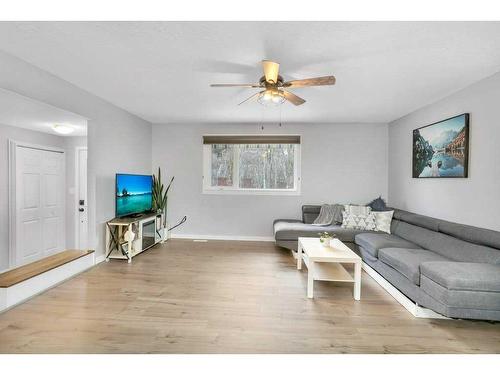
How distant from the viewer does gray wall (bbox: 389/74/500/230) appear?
2.53m

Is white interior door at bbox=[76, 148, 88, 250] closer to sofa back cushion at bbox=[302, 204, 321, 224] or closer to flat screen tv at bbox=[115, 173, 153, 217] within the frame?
flat screen tv at bbox=[115, 173, 153, 217]

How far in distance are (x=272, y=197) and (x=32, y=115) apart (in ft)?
12.4

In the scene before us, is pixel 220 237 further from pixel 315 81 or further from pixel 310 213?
pixel 315 81

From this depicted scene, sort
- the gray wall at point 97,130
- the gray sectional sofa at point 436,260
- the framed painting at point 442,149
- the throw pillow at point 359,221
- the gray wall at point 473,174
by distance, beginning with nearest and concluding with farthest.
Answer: the gray sectional sofa at point 436,260
the gray wall at point 97,130
the gray wall at point 473,174
the framed painting at point 442,149
the throw pillow at point 359,221

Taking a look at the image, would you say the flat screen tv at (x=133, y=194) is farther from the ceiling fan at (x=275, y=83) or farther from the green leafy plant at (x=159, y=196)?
the ceiling fan at (x=275, y=83)

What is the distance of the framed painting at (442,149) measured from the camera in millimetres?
2896

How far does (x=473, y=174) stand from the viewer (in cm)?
278

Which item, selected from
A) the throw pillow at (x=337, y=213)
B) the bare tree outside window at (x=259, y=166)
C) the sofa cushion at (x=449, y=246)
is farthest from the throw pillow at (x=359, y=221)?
the bare tree outside window at (x=259, y=166)

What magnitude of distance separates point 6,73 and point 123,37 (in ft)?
4.06

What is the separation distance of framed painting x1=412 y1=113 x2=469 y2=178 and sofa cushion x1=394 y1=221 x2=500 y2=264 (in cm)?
76

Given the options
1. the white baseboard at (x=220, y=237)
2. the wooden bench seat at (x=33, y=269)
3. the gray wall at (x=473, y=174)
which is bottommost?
the white baseboard at (x=220, y=237)

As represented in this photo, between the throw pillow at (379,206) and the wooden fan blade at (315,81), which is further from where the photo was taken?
the throw pillow at (379,206)

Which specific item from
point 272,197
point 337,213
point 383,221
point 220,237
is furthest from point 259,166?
point 383,221

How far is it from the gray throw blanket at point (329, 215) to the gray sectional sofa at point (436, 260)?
446 mm
